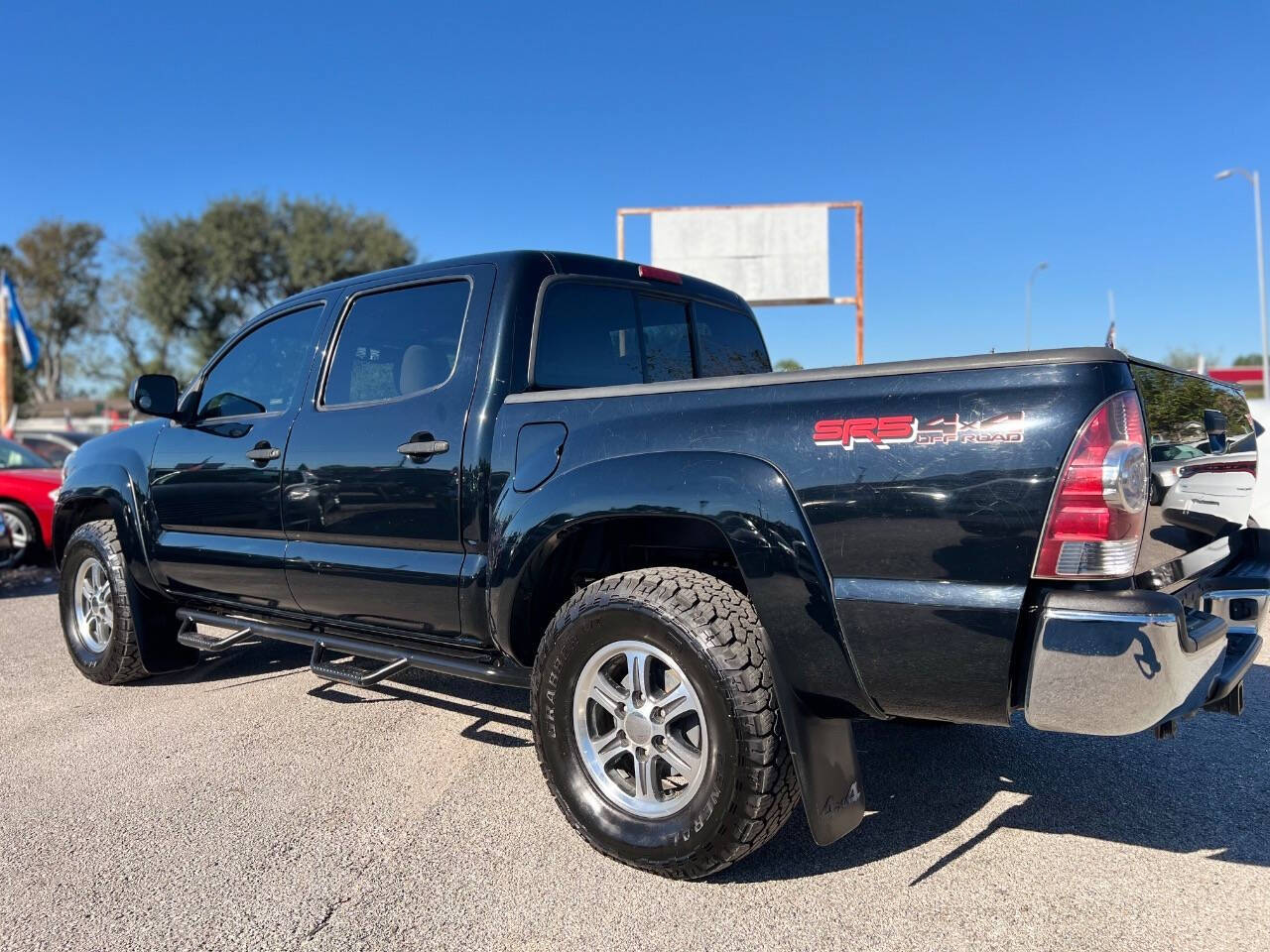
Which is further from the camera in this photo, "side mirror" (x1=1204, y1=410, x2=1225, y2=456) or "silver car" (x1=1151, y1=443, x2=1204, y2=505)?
"side mirror" (x1=1204, y1=410, x2=1225, y2=456)

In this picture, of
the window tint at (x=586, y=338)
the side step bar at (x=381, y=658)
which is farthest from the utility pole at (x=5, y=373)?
the window tint at (x=586, y=338)

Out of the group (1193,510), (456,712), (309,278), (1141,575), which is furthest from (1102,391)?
(309,278)

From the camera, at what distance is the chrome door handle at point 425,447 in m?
3.25

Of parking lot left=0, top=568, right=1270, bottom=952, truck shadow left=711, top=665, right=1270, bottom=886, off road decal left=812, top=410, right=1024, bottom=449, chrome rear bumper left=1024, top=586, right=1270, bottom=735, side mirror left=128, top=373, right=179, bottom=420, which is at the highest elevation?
side mirror left=128, top=373, right=179, bottom=420

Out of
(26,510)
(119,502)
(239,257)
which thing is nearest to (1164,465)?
(119,502)

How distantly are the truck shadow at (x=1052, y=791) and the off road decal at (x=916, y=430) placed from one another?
1.35 m

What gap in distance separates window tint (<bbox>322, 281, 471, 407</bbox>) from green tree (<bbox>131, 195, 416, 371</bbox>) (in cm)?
3219

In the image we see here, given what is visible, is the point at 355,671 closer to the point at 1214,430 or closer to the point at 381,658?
the point at 381,658

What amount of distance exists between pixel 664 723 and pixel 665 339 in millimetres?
1801

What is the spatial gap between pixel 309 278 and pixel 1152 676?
35.6 meters

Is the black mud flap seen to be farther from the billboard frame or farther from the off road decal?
the billboard frame

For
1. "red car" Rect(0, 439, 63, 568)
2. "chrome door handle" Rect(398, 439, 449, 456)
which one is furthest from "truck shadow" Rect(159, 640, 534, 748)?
"red car" Rect(0, 439, 63, 568)

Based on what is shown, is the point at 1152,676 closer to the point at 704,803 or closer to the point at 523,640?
the point at 704,803

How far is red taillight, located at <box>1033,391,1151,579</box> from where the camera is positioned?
209 cm
